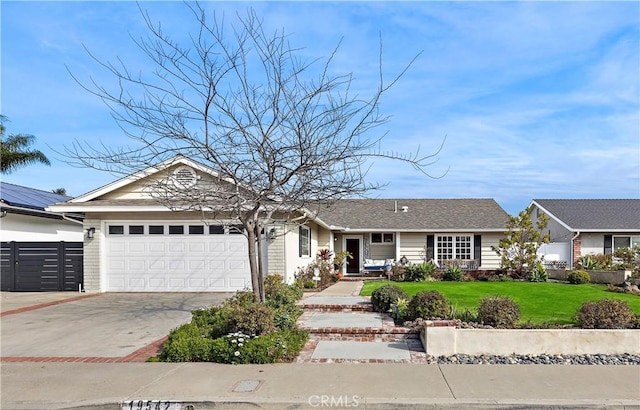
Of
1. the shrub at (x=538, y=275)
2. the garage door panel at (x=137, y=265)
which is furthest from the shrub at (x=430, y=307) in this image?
the shrub at (x=538, y=275)

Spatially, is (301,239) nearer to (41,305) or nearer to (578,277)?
(41,305)

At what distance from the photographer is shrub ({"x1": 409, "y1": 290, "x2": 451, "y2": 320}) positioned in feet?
32.4

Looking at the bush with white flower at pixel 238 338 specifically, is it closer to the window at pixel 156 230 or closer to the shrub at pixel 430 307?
the shrub at pixel 430 307

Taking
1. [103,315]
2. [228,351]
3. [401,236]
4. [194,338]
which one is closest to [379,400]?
[228,351]

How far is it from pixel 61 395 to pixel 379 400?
12.6 feet

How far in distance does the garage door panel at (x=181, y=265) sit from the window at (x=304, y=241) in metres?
2.98

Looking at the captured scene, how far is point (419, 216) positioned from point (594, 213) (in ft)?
33.0

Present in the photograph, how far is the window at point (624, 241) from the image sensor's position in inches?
1054

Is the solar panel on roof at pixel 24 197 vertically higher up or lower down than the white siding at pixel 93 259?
higher up

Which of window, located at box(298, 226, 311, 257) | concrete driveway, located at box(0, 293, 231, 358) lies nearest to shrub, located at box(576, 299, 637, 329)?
concrete driveway, located at box(0, 293, 231, 358)

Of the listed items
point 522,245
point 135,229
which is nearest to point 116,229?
point 135,229

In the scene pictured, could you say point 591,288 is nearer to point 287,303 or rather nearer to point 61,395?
point 287,303

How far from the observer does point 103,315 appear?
40.4ft

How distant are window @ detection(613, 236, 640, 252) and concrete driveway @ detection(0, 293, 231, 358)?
844 inches
